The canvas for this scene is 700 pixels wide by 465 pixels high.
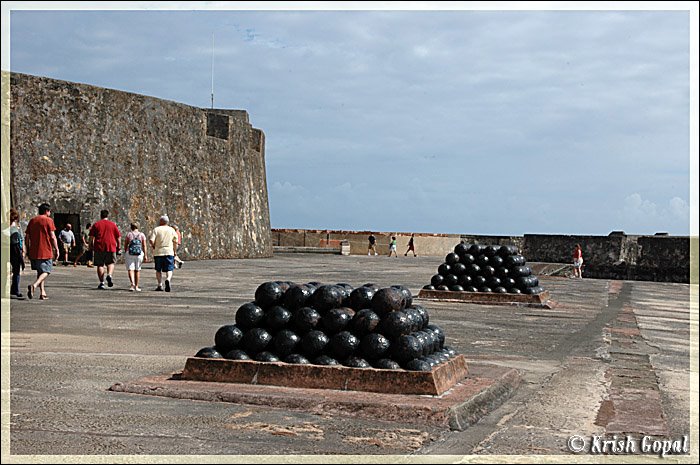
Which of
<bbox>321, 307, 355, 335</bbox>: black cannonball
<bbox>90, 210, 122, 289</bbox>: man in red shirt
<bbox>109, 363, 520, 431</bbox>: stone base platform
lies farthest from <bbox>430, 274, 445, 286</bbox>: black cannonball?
<bbox>321, 307, 355, 335</bbox>: black cannonball

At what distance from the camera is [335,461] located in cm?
459

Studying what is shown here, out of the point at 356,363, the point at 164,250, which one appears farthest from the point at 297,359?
the point at 164,250

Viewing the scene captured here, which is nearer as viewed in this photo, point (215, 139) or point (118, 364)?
point (118, 364)

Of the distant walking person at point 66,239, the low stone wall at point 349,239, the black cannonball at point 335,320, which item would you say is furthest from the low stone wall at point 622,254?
the black cannonball at point 335,320

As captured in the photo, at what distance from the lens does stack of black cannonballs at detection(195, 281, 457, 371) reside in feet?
20.8

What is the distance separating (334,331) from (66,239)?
1846 cm

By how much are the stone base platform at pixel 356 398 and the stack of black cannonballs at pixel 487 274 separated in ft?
29.4

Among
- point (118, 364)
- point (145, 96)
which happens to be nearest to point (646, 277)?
point (145, 96)

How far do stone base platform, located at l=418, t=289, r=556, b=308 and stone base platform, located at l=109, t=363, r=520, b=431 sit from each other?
28.1 ft

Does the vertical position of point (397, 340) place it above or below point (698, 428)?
above

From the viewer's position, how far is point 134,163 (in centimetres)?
2738

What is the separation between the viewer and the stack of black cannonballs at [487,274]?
15.6 metres

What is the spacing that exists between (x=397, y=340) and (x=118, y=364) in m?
2.49

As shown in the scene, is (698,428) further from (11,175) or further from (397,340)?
(11,175)
